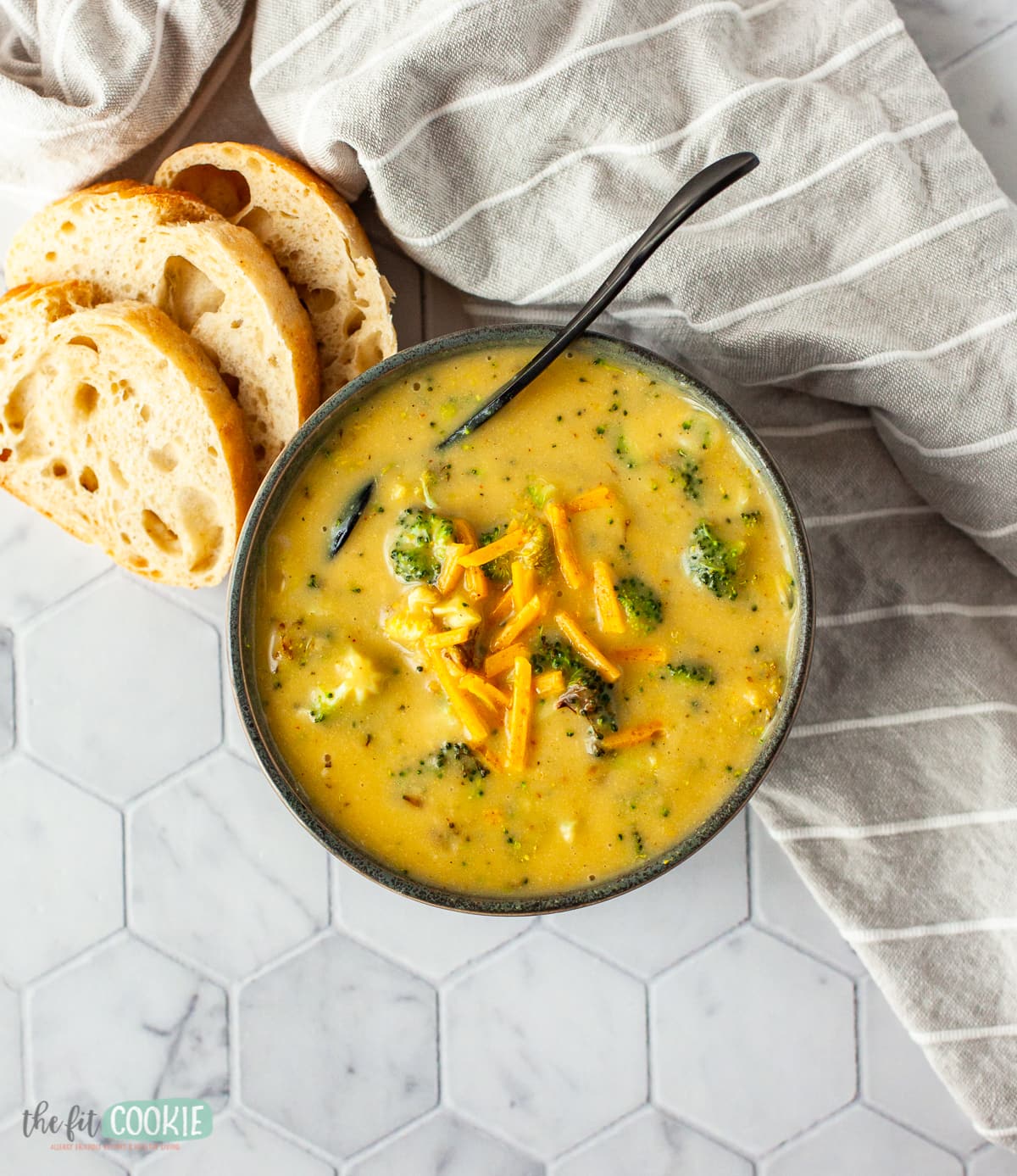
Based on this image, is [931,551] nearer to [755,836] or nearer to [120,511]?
[755,836]

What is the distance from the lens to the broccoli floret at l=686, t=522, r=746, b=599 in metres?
1.71

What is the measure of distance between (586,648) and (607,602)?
0.08 metres

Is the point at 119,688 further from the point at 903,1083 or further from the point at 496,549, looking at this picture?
the point at 903,1083

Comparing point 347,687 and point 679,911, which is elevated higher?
point 347,687

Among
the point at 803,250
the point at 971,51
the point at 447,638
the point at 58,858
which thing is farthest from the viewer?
the point at 58,858

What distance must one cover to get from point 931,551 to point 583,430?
91 centimetres

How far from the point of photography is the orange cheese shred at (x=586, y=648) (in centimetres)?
170

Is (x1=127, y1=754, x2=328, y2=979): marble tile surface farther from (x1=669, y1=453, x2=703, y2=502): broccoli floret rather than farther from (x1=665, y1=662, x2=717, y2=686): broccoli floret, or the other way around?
(x1=669, y1=453, x2=703, y2=502): broccoli floret

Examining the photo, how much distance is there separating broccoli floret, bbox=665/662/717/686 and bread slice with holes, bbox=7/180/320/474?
0.87 m

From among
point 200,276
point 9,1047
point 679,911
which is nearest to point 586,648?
point 679,911

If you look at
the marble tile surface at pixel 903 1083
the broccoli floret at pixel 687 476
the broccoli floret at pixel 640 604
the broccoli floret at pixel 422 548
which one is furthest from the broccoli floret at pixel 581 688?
the marble tile surface at pixel 903 1083

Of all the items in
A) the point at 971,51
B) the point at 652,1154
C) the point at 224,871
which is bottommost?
the point at 652,1154

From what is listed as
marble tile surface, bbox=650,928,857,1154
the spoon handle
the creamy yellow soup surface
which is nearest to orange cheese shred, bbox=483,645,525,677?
the creamy yellow soup surface

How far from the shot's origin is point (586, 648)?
1708 mm
